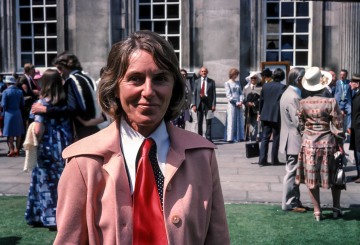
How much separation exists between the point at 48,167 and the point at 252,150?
259 inches

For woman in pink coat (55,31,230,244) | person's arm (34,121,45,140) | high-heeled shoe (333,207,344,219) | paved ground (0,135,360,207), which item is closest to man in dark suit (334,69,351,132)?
paved ground (0,135,360,207)

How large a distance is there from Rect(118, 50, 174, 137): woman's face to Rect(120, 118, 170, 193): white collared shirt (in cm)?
5

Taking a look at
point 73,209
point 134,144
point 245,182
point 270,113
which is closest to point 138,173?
point 134,144

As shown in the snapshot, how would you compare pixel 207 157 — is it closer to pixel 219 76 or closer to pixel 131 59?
pixel 131 59

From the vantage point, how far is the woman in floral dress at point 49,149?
21.9 ft

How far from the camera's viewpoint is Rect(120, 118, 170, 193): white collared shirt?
2.26 metres

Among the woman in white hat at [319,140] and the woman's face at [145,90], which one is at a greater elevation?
the woman's face at [145,90]

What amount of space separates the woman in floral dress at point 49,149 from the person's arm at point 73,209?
4.56 metres

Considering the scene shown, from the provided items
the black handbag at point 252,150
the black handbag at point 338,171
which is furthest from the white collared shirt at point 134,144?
the black handbag at point 252,150

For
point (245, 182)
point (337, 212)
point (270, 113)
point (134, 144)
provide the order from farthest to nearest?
1. point (270, 113)
2. point (245, 182)
3. point (337, 212)
4. point (134, 144)

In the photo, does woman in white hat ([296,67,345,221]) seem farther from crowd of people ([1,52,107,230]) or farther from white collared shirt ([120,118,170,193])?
white collared shirt ([120,118,170,193])

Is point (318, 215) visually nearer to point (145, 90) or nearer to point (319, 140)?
point (319, 140)

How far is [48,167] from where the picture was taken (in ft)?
22.3

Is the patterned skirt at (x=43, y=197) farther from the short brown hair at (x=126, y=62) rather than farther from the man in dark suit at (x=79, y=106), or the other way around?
the short brown hair at (x=126, y=62)
